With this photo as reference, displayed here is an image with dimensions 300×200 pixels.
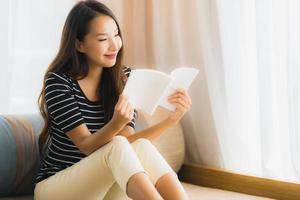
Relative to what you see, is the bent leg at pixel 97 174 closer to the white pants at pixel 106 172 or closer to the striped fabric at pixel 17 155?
the white pants at pixel 106 172

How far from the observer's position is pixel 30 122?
182 centimetres

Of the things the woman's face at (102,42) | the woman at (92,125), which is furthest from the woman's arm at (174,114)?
the woman's face at (102,42)

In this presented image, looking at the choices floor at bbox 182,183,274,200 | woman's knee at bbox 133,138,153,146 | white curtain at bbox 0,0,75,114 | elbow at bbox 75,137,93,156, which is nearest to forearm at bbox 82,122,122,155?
elbow at bbox 75,137,93,156

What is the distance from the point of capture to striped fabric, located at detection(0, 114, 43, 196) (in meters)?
1.69

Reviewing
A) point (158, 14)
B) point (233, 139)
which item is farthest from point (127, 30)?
point (233, 139)

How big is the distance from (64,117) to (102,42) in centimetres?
27

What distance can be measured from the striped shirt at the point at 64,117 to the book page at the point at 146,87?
20 centimetres

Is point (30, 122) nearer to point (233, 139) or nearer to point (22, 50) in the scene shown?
point (22, 50)

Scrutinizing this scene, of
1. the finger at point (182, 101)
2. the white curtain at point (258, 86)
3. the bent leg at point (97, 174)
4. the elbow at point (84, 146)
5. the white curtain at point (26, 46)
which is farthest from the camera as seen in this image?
the white curtain at point (26, 46)

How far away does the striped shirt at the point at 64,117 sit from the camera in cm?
153

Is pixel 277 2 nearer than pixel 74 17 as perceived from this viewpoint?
No

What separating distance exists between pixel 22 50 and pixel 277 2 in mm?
1040

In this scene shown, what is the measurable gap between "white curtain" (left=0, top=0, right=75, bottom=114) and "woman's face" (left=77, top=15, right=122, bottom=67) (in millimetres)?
513

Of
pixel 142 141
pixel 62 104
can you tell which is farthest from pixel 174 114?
pixel 62 104
